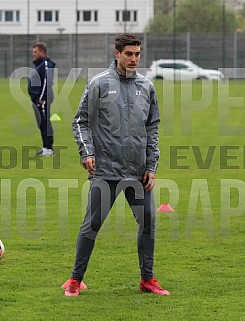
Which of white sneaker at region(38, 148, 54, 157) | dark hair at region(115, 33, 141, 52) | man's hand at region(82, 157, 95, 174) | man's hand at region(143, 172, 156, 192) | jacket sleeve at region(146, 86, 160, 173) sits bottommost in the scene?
white sneaker at region(38, 148, 54, 157)

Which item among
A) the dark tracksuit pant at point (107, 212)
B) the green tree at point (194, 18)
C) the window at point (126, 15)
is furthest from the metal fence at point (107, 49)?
the dark tracksuit pant at point (107, 212)

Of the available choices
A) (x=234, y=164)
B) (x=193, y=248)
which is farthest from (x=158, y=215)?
(x=234, y=164)

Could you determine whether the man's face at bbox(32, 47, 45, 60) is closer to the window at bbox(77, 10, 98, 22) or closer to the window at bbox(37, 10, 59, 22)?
the window at bbox(77, 10, 98, 22)

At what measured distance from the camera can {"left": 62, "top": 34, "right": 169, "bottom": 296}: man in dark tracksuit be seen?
24.7 feet

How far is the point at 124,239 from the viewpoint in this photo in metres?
10.3

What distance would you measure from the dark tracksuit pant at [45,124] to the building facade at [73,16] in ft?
107

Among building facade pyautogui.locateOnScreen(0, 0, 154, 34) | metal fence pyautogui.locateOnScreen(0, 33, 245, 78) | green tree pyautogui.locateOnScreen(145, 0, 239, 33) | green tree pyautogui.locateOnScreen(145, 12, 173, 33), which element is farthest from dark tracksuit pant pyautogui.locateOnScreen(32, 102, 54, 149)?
green tree pyautogui.locateOnScreen(145, 12, 173, 33)

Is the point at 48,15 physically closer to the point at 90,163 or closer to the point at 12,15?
the point at 12,15

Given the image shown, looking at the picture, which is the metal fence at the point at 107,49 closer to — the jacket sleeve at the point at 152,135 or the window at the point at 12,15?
the window at the point at 12,15

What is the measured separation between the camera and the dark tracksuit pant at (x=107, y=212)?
7.64 m

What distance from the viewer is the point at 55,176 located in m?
15.5

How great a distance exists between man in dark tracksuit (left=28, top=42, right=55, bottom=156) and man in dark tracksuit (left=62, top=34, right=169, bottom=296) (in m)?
9.85

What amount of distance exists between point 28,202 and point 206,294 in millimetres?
5446

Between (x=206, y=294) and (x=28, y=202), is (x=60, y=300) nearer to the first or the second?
(x=206, y=294)
